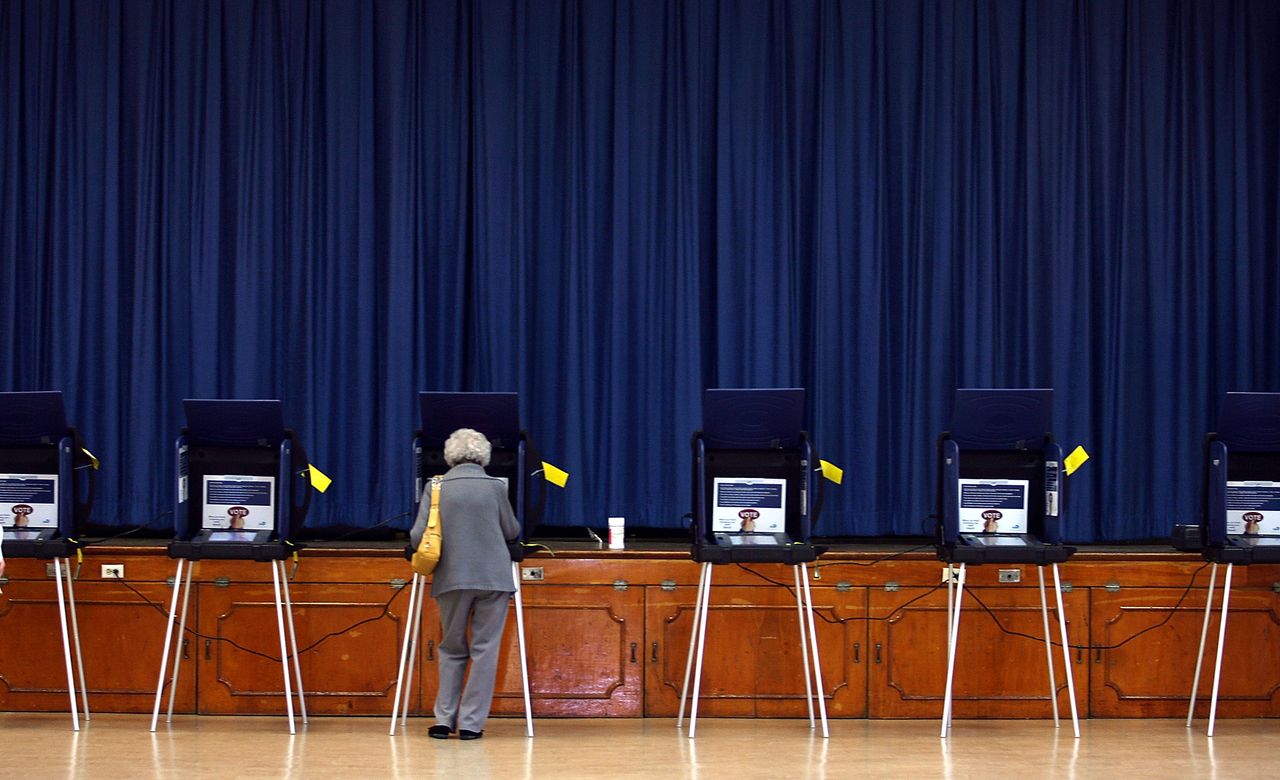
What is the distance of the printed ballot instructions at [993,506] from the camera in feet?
19.8

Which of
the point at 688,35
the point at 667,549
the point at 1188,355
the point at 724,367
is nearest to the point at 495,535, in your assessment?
the point at 667,549

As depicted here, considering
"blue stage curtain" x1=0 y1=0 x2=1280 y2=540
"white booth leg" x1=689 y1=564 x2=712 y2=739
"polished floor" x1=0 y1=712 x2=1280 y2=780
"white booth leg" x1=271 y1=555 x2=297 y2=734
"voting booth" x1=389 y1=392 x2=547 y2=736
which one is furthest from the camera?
"blue stage curtain" x1=0 y1=0 x2=1280 y2=540

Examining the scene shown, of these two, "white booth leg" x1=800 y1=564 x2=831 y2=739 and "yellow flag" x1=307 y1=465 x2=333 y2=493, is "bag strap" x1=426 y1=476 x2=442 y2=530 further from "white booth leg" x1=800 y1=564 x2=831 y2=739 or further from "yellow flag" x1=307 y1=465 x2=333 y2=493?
"white booth leg" x1=800 y1=564 x2=831 y2=739

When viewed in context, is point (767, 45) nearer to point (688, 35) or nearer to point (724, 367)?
point (688, 35)

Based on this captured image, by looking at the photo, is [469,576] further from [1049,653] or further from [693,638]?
[1049,653]

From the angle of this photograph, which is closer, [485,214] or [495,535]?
[495,535]

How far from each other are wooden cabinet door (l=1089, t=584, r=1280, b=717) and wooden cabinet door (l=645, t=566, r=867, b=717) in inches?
43.7

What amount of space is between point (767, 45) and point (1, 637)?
4.59 meters

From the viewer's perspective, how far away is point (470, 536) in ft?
18.6

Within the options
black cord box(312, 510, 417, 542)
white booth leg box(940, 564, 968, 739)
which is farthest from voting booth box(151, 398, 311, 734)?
white booth leg box(940, 564, 968, 739)

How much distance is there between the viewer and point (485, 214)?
6910 mm

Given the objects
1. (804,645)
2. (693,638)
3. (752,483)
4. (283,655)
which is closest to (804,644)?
(804,645)

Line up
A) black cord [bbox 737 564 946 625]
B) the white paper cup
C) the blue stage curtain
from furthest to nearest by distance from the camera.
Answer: the blue stage curtain < the white paper cup < black cord [bbox 737 564 946 625]

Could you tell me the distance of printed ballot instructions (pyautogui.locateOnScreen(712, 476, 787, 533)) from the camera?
6.01m
